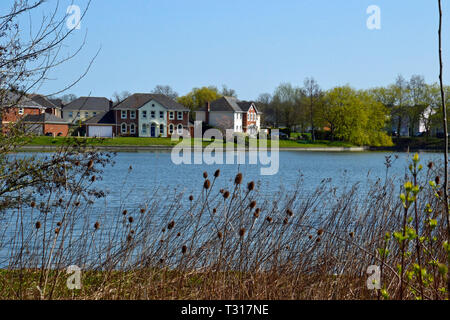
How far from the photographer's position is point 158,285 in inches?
210

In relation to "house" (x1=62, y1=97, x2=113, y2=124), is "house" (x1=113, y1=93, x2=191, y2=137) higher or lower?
lower

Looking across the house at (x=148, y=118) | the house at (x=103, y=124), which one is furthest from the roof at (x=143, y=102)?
the house at (x=103, y=124)

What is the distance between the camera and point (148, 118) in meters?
70.0

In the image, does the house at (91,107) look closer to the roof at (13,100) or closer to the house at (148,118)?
the house at (148,118)

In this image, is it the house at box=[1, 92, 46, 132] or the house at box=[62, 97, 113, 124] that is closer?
the house at box=[1, 92, 46, 132]

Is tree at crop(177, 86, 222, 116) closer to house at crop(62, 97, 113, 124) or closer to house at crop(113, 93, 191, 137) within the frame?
house at crop(62, 97, 113, 124)

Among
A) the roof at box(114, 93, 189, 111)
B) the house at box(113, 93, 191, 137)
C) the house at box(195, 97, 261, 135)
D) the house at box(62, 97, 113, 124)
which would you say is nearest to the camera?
the house at box(113, 93, 191, 137)

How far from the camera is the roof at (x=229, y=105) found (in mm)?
78062

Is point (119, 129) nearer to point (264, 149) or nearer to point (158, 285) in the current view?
point (264, 149)

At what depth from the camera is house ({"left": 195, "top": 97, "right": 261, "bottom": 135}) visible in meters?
77.1

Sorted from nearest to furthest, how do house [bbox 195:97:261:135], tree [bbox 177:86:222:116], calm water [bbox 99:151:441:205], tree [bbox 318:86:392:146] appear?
calm water [bbox 99:151:441:205] < tree [bbox 318:86:392:146] < house [bbox 195:97:261:135] < tree [bbox 177:86:222:116]

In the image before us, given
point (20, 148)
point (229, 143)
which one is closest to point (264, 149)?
point (229, 143)

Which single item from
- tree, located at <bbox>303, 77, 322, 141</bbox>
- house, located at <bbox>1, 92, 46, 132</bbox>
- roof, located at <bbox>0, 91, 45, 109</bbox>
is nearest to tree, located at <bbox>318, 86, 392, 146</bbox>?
tree, located at <bbox>303, 77, 322, 141</bbox>
